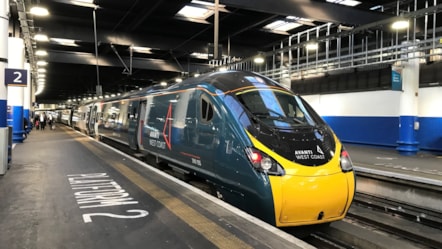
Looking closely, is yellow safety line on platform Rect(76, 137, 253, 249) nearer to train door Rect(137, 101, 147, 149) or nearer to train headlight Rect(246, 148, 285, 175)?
train headlight Rect(246, 148, 285, 175)

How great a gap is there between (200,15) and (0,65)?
10463 mm

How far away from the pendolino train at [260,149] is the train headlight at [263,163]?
1cm

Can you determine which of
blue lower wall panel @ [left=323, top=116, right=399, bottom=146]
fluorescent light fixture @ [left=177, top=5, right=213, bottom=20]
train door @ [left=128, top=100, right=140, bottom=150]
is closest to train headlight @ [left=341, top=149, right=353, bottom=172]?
train door @ [left=128, top=100, right=140, bottom=150]

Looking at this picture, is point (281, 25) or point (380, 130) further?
point (281, 25)

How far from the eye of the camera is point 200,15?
17.3m

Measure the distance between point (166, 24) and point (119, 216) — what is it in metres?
14.8

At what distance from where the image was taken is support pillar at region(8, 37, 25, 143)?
16.1m

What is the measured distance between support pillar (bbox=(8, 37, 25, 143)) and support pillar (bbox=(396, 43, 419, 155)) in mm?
14912

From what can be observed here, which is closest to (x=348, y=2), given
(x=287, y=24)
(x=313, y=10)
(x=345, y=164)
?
(x=313, y=10)

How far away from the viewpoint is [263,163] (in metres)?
5.43

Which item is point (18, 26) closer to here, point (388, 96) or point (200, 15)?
point (200, 15)

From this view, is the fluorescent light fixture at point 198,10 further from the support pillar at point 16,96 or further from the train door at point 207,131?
the train door at point 207,131

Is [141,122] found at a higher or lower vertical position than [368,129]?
higher

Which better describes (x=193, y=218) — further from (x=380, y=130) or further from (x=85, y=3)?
(x=380, y=130)
